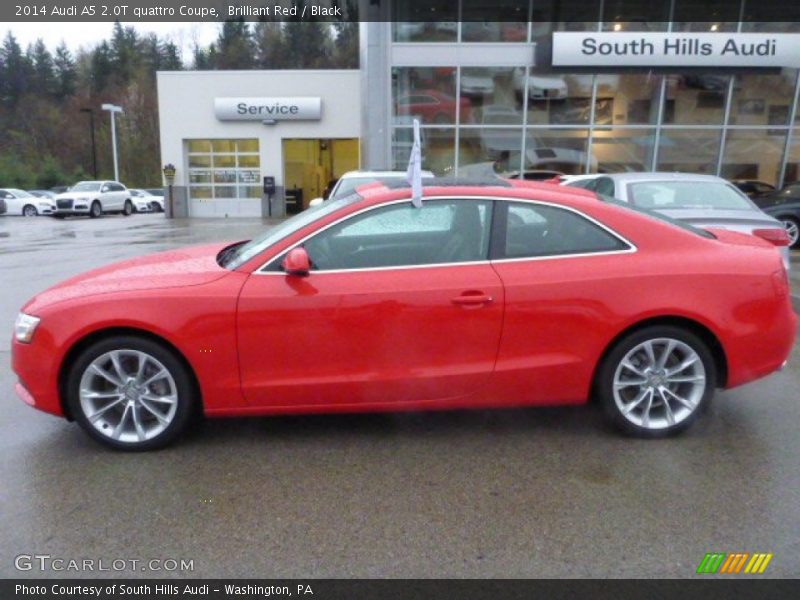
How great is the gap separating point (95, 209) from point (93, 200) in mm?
481

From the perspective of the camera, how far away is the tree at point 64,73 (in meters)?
68.0

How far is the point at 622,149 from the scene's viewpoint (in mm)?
18016

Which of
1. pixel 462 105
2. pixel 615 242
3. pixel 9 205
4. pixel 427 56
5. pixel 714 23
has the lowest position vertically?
pixel 9 205

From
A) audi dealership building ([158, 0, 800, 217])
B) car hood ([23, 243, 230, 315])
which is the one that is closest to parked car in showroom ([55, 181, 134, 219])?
audi dealership building ([158, 0, 800, 217])

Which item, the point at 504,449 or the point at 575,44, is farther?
the point at 575,44

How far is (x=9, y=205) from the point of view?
103 feet

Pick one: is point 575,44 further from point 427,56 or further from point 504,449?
point 504,449

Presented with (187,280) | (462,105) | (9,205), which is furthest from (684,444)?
(9,205)

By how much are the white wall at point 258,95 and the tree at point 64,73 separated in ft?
177

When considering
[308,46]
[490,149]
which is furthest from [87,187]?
[308,46]

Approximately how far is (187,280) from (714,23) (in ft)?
61.6

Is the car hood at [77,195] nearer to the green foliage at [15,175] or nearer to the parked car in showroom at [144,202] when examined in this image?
the parked car in showroom at [144,202]

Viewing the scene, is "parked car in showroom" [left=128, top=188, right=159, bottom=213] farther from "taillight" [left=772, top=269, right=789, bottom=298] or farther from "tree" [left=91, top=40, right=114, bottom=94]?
"tree" [left=91, top=40, right=114, bottom=94]
